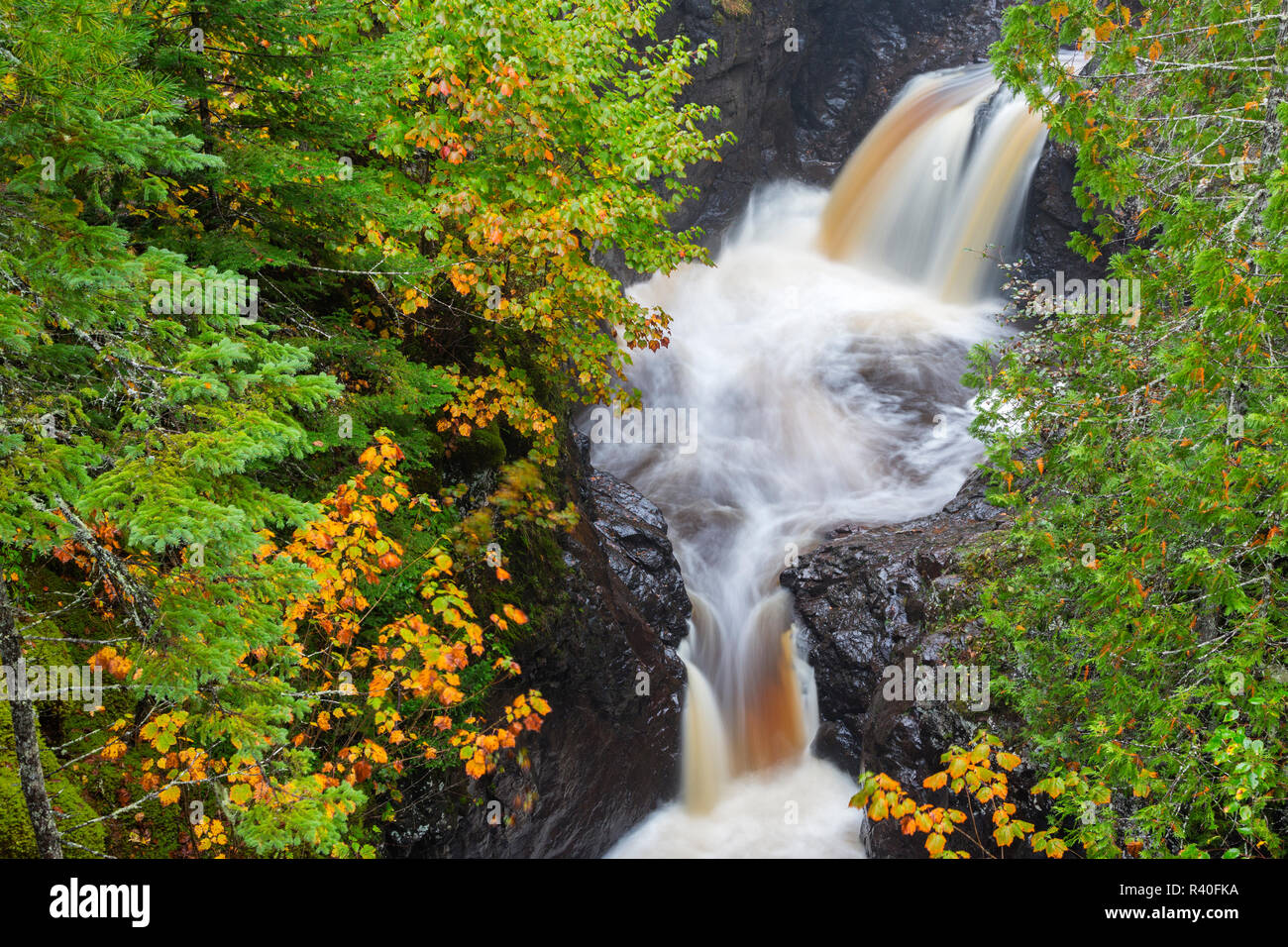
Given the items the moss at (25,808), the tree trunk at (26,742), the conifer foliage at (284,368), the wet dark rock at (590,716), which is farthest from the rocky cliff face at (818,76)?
the tree trunk at (26,742)

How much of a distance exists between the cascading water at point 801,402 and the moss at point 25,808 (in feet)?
19.3

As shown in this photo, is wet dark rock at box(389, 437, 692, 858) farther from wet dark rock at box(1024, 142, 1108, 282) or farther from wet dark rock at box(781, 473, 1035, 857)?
wet dark rock at box(1024, 142, 1108, 282)

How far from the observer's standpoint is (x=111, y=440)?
10.1ft

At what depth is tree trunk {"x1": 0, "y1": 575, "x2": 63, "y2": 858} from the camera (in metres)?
2.93

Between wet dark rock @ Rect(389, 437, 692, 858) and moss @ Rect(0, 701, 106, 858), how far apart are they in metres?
2.16

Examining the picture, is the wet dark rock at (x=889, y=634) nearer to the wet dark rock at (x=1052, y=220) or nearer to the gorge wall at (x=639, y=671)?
the gorge wall at (x=639, y=671)

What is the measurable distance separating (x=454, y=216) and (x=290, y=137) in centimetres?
219

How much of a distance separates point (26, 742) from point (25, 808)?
97 cm

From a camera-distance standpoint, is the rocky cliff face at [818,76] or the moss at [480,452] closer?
the moss at [480,452]

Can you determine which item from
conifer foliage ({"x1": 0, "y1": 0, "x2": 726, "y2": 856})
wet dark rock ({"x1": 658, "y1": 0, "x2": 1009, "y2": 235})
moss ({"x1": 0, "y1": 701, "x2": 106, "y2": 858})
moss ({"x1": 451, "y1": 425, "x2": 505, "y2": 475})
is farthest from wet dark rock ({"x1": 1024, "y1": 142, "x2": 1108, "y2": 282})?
moss ({"x1": 0, "y1": 701, "x2": 106, "y2": 858})

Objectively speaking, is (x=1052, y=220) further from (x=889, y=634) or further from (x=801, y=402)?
(x=889, y=634)

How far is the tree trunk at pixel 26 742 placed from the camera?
293 cm
